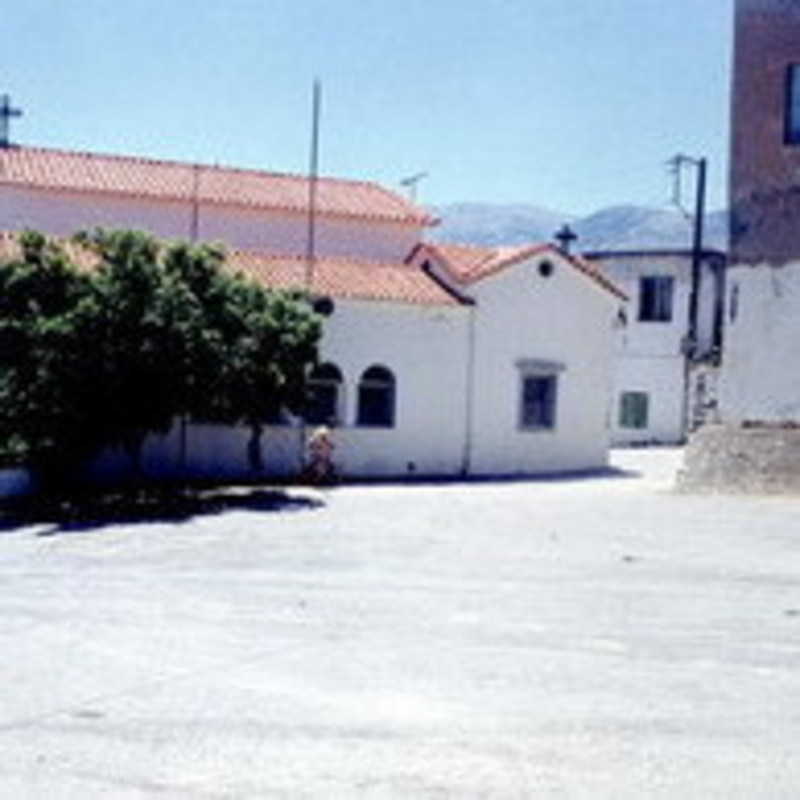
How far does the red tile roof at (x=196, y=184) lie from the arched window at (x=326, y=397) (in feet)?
20.2

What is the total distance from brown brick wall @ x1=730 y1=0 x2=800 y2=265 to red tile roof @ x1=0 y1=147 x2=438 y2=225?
10372 mm

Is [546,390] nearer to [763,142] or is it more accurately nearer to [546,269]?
[546,269]

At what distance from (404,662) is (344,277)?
21.4m

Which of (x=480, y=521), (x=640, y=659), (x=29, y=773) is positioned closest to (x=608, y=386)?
(x=480, y=521)

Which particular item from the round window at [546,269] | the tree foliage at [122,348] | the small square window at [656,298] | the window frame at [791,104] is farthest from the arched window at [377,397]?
the small square window at [656,298]

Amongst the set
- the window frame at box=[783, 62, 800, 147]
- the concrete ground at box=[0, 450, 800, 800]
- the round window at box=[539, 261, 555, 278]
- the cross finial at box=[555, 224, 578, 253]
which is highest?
the window frame at box=[783, 62, 800, 147]

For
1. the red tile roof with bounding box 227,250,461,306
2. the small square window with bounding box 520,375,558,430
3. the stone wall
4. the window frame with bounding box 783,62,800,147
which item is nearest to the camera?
the stone wall

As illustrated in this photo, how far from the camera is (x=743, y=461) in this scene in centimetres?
2742

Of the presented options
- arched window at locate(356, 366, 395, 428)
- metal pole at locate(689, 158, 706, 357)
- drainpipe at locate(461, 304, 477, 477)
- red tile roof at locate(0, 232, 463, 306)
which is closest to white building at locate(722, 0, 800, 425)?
drainpipe at locate(461, 304, 477, 477)

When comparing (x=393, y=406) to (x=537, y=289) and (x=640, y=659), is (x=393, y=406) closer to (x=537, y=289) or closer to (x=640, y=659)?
(x=537, y=289)

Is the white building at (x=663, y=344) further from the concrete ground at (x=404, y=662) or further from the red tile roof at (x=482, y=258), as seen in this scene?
the concrete ground at (x=404, y=662)

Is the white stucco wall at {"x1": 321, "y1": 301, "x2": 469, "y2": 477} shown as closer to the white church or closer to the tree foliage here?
the white church

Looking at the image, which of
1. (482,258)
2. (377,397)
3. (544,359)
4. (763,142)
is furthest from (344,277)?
(763,142)

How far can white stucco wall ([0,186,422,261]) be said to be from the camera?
34.1 m
